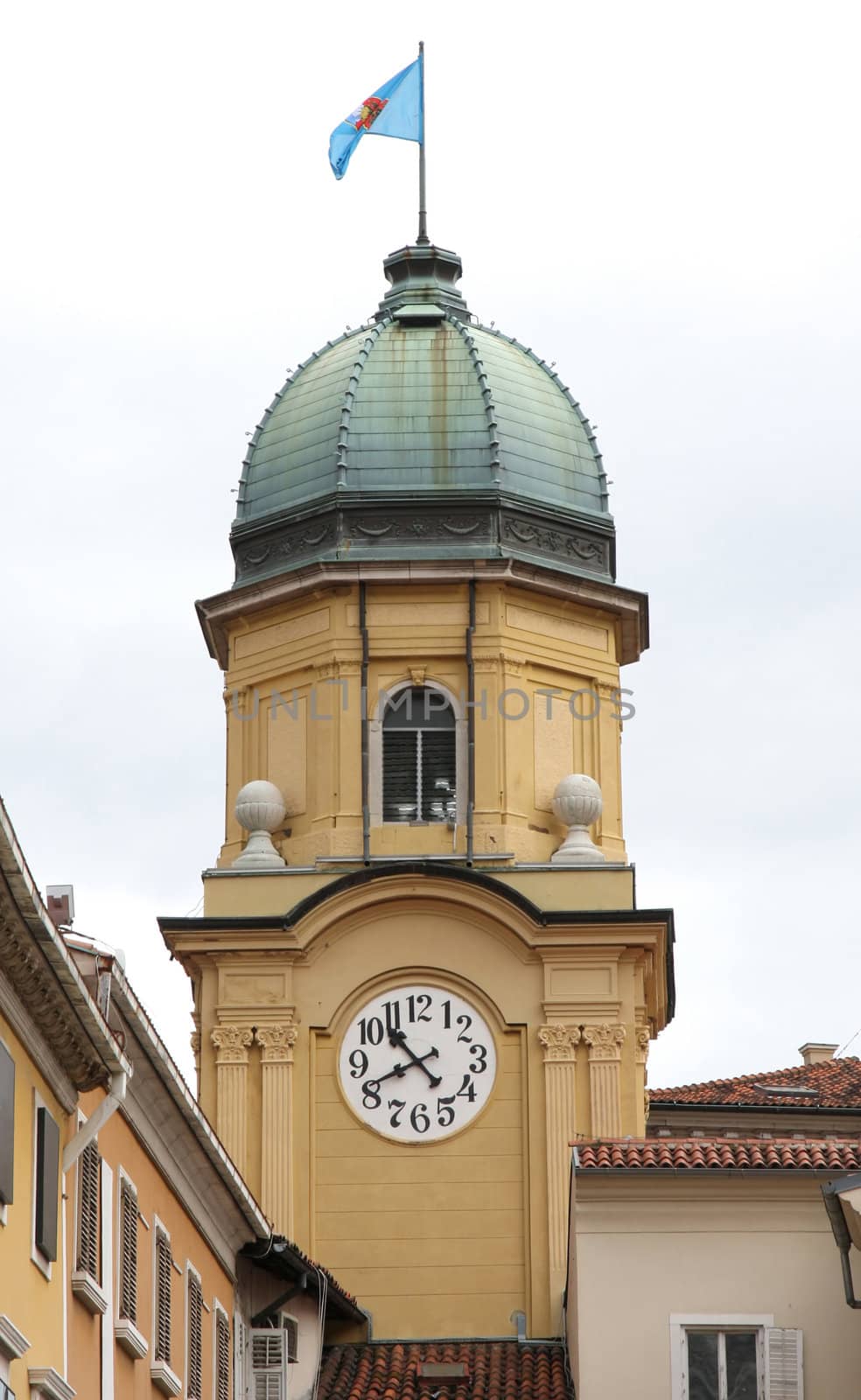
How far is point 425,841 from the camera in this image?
131 ft

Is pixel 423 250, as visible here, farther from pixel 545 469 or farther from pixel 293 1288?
pixel 293 1288

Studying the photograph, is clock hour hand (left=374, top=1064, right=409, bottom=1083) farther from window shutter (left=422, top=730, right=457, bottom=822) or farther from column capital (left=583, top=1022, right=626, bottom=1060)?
window shutter (left=422, top=730, right=457, bottom=822)

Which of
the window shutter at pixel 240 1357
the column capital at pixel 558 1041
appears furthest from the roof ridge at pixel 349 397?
the window shutter at pixel 240 1357

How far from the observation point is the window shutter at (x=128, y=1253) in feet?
81.1

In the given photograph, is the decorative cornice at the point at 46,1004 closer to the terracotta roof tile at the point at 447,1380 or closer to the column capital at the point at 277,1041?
the terracotta roof tile at the point at 447,1380

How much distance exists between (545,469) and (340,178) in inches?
245

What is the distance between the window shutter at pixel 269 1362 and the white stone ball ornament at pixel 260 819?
346 inches

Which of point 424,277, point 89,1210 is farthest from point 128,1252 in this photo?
point 424,277

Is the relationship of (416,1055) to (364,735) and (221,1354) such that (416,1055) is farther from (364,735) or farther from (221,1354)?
(221,1354)

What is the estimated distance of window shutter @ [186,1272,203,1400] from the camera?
27922 mm

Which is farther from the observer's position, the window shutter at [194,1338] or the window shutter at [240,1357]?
the window shutter at [240,1357]

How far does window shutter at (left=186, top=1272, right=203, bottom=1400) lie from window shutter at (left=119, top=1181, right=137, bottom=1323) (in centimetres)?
265

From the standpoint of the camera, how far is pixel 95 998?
22.7 m

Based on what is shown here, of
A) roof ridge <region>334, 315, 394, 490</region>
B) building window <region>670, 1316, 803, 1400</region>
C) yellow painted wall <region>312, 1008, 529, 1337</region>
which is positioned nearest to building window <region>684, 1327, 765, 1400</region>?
building window <region>670, 1316, 803, 1400</region>
